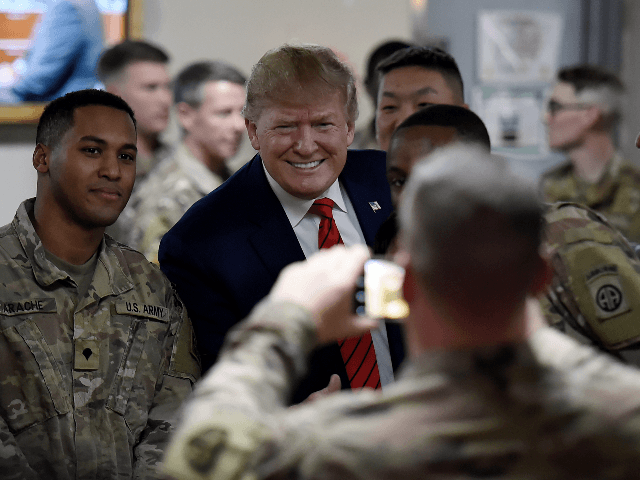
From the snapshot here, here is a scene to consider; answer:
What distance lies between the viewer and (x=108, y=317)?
1723 millimetres

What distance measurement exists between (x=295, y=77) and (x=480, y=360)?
112 cm

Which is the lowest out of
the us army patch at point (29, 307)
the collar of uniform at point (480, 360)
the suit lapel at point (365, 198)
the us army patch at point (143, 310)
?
the us army patch at point (143, 310)

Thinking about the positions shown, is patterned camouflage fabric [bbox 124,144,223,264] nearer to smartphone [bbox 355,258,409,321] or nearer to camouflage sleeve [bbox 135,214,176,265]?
camouflage sleeve [bbox 135,214,176,265]

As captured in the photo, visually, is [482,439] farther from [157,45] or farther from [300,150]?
[157,45]

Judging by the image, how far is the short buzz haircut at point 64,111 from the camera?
5.89 ft

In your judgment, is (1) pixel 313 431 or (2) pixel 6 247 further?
(2) pixel 6 247

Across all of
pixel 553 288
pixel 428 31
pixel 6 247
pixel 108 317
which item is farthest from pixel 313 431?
pixel 428 31

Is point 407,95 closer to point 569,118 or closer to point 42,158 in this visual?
point 42,158

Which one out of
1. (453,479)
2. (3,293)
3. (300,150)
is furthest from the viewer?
(300,150)

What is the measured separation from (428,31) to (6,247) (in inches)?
124

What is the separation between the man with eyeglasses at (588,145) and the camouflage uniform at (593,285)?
6.59ft

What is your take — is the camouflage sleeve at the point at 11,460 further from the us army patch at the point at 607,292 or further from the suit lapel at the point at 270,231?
the us army patch at the point at 607,292

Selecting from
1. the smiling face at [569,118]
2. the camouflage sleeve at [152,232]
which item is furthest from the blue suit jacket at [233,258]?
the smiling face at [569,118]

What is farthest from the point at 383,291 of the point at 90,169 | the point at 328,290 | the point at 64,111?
the point at 64,111
